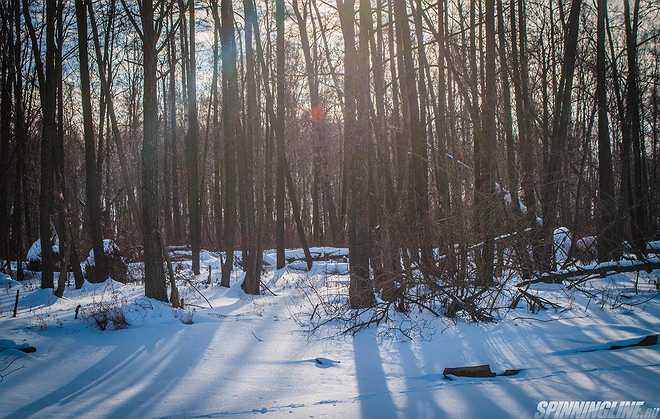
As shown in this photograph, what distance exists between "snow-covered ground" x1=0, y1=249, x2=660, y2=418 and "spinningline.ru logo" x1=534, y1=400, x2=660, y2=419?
0.09m

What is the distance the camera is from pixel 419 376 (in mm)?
4570

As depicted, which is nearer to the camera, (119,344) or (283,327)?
(119,344)

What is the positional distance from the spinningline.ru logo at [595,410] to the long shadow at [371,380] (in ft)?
3.48

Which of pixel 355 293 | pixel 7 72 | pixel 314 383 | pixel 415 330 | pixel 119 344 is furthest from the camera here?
pixel 7 72

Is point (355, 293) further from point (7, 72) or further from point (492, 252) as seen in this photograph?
point (7, 72)

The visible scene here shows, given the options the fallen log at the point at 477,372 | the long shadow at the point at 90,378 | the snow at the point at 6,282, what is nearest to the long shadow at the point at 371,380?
the fallen log at the point at 477,372

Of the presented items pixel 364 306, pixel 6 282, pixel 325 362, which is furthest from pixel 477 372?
pixel 6 282

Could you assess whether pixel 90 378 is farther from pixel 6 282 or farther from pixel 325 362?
pixel 6 282

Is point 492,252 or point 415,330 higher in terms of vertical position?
point 492,252

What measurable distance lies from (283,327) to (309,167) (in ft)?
97.1

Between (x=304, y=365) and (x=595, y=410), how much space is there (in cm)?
284

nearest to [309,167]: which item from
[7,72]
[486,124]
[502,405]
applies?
[7,72]

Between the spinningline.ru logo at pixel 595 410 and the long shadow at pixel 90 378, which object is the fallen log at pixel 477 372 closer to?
the spinningline.ru logo at pixel 595 410

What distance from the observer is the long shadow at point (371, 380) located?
3.60m
